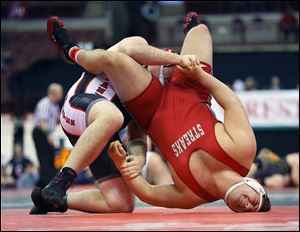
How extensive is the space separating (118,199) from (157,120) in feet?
1.49

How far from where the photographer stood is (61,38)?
4656 mm

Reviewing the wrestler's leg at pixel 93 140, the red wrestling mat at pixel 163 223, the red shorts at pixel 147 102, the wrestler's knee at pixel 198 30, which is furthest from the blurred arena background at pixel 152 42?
the red wrestling mat at pixel 163 223

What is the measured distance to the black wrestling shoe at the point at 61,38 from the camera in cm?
461

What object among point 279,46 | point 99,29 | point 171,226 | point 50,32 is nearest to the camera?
point 171,226

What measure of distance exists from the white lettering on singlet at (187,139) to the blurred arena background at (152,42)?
355 inches

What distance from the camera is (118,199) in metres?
4.51

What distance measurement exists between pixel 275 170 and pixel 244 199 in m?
6.30

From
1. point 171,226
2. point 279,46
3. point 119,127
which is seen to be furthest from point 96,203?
point 279,46

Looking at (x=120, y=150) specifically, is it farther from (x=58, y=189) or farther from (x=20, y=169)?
(x=20, y=169)

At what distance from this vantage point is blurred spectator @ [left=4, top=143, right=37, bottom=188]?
42.4 feet

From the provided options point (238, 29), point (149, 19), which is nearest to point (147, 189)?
point (149, 19)

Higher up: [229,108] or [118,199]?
[229,108]

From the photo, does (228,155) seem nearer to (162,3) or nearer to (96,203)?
(96,203)

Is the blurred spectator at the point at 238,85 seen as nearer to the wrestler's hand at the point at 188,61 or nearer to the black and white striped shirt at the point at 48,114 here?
the black and white striped shirt at the point at 48,114
